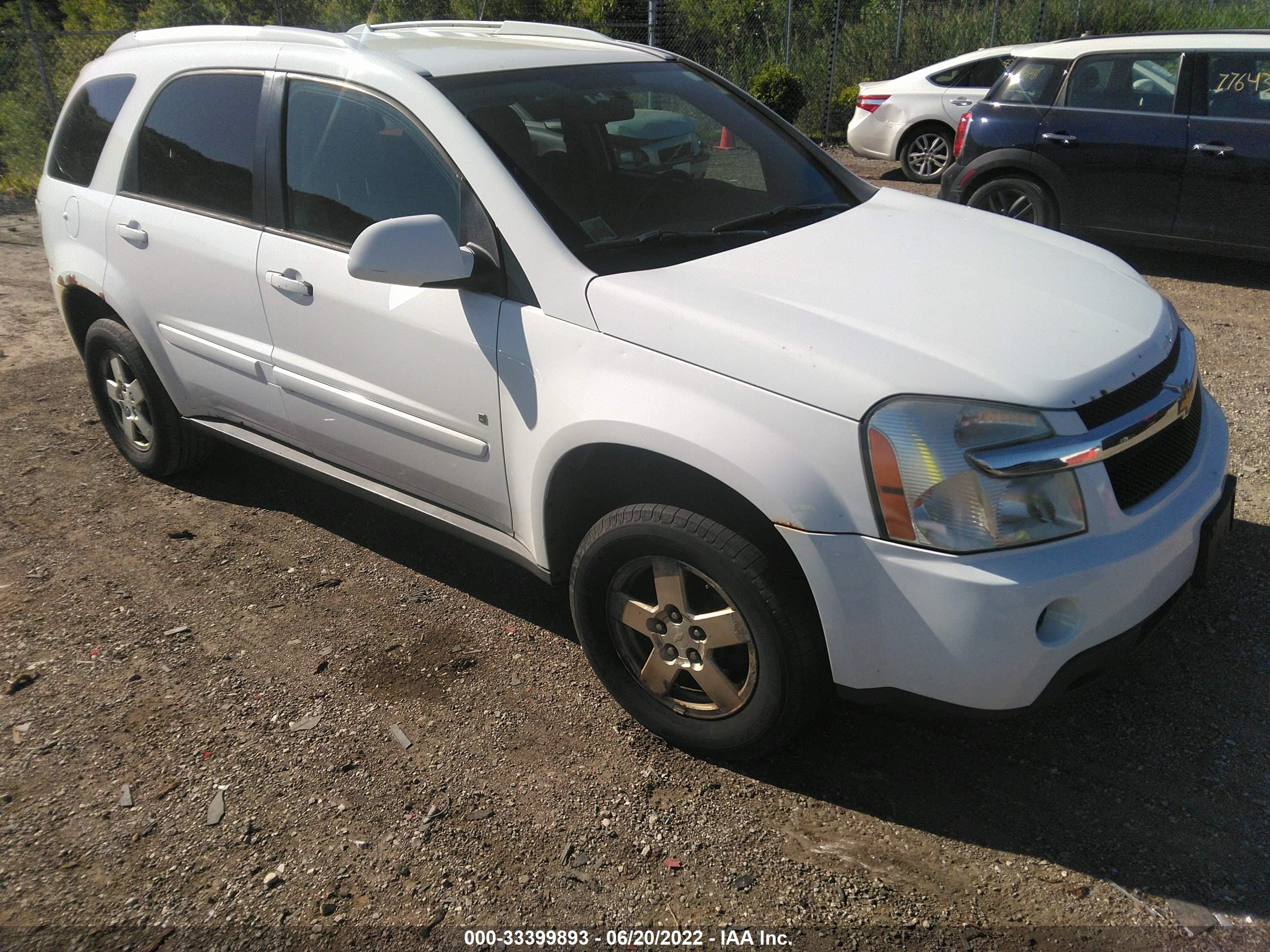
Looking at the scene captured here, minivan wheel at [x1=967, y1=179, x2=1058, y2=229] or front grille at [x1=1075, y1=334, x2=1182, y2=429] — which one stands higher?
front grille at [x1=1075, y1=334, x2=1182, y2=429]

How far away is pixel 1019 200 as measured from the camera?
7590 mm

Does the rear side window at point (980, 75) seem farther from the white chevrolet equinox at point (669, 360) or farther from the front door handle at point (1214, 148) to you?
the white chevrolet equinox at point (669, 360)

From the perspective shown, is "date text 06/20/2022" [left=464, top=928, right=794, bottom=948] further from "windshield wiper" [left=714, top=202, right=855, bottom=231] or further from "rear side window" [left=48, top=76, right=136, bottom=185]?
"rear side window" [left=48, top=76, right=136, bottom=185]

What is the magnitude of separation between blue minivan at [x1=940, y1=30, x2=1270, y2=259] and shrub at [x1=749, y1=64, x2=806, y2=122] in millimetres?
6515

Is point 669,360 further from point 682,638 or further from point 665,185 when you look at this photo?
point 665,185

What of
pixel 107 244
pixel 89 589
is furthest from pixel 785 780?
pixel 107 244

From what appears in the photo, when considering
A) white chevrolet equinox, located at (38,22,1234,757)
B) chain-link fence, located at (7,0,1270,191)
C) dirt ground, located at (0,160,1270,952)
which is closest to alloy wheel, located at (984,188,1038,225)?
dirt ground, located at (0,160,1270,952)

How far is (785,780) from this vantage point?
2.79m

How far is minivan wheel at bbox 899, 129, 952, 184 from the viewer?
36.1ft

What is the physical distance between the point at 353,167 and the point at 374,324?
1.79 ft

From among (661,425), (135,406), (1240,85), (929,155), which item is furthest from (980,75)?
(661,425)

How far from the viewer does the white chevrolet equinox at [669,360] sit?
2.28 metres

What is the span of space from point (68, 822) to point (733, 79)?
14444mm

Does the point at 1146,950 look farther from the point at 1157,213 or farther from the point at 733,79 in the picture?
the point at 733,79
